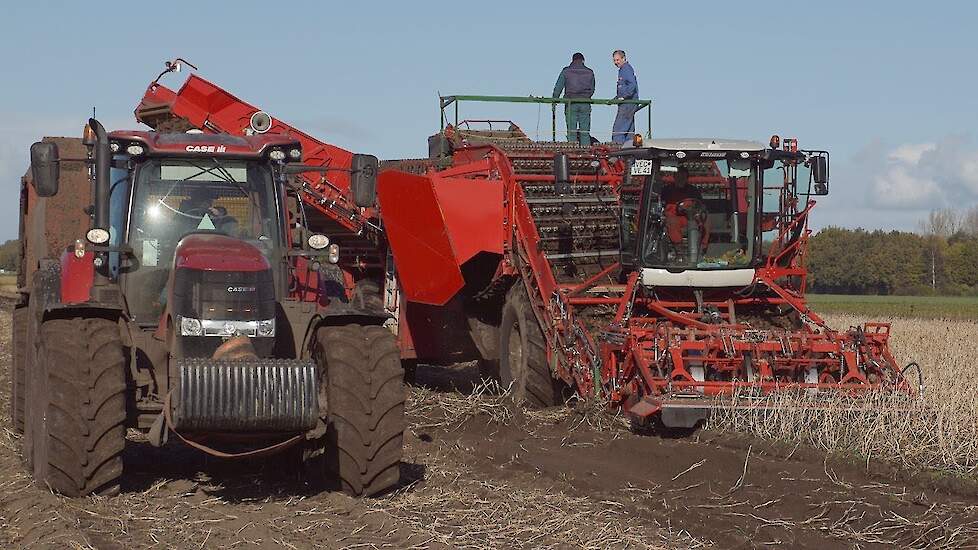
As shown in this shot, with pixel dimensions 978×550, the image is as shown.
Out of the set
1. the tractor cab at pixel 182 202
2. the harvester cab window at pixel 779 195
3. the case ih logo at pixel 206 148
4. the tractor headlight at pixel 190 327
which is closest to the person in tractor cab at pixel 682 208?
the harvester cab window at pixel 779 195

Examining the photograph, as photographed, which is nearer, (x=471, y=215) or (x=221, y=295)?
(x=221, y=295)

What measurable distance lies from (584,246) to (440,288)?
1489mm

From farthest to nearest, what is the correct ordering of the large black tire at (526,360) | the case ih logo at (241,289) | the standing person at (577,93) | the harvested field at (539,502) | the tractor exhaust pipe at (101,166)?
the standing person at (577,93) → the large black tire at (526,360) → the tractor exhaust pipe at (101,166) → the case ih logo at (241,289) → the harvested field at (539,502)

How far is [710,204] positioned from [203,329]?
20.4ft

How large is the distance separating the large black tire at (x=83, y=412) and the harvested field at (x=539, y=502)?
0.14 m

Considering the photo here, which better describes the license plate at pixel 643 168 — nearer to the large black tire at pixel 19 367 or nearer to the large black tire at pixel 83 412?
the large black tire at pixel 19 367

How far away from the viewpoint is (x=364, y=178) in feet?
27.0

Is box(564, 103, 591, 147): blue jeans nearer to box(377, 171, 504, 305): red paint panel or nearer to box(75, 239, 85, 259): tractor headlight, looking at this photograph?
box(377, 171, 504, 305): red paint panel

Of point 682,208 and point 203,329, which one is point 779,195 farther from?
point 203,329

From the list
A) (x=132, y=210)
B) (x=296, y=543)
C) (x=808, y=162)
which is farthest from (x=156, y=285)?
(x=808, y=162)

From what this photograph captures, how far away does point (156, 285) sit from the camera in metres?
7.89

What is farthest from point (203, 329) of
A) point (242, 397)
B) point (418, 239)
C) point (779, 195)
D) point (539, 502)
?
point (779, 195)

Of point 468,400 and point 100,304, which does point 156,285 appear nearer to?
point 100,304

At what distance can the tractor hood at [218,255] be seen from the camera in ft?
23.7
